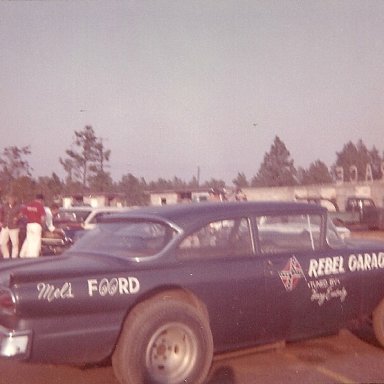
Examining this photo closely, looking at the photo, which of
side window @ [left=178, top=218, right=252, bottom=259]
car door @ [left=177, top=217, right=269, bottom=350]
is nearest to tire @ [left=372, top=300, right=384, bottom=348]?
car door @ [left=177, top=217, right=269, bottom=350]

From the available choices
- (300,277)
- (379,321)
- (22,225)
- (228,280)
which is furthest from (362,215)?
(228,280)

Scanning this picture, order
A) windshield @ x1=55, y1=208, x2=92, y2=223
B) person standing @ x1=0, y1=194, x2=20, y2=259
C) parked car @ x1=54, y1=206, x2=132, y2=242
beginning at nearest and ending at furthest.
Result: 1. person standing @ x1=0, y1=194, x2=20, y2=259
2. parked car @ x1=54, y1=206, x2=132, y2=242
3. windshield @ x1=55, y1=208, x2=92, y2=223

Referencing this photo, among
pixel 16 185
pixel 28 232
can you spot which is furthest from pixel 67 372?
pixel 16 185

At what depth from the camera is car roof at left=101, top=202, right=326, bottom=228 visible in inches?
215

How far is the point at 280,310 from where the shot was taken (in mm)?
5539

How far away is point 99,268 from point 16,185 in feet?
105

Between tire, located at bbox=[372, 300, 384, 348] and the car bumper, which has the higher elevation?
the car bumper

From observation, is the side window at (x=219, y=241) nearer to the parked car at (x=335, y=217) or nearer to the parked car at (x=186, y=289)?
the parked car at (x=186, y=289)

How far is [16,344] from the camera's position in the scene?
14.3 feet

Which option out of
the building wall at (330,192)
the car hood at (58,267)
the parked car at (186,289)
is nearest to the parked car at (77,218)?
the parked car at (186,289)

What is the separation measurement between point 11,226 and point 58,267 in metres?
8.92

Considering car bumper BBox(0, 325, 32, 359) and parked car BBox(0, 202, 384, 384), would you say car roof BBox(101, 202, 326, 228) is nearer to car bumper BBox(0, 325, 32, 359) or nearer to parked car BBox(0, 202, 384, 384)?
parked car BBox(0, 202, 384, 384)

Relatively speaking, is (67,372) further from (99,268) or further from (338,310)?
(338,310)

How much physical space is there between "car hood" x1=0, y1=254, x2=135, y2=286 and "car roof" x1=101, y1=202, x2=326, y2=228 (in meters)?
0.63
